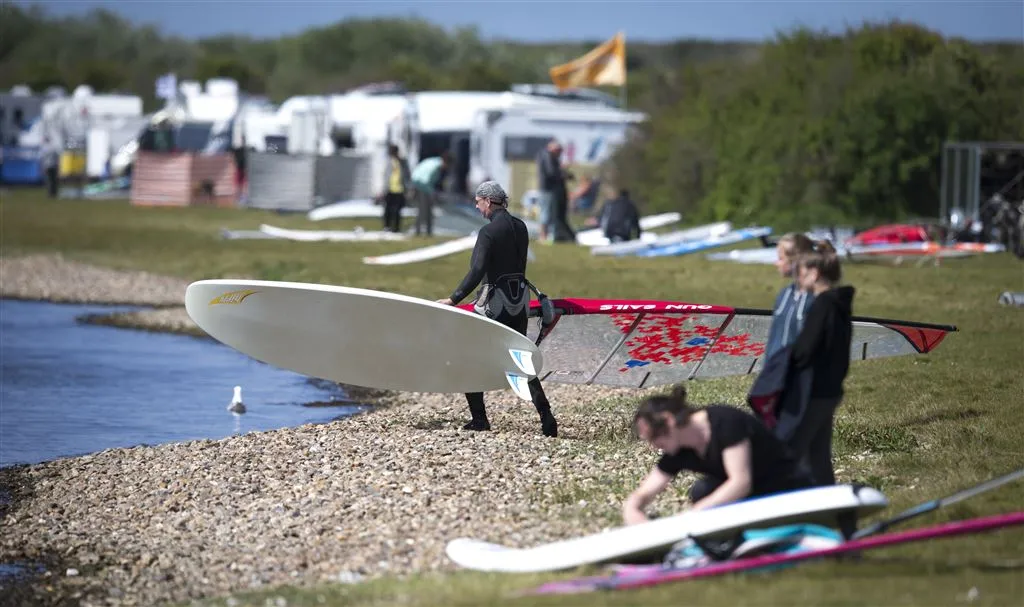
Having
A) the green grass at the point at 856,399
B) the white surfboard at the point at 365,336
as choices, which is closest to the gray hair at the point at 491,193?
the white surfboard at the point at 365,336

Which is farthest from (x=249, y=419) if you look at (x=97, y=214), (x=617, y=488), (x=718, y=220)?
(x=97, y=214)

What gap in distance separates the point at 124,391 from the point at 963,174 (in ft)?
70.4

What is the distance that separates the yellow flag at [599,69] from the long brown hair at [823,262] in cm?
3968

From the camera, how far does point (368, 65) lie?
134 metres

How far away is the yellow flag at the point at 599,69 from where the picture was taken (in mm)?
47688

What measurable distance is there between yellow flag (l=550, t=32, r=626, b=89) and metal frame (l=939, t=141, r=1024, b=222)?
15.7m

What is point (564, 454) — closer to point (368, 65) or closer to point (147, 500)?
point (147, 500)

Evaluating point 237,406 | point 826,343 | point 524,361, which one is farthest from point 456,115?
point 826,343

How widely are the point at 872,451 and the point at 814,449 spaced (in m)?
3.27

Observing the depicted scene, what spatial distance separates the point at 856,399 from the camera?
13.6m

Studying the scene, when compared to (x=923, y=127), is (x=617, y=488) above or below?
below

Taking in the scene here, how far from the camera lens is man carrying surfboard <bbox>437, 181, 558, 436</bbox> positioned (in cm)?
1172

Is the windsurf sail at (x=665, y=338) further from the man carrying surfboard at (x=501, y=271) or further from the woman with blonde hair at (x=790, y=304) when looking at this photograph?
the woman with blonde hair at (x=790, y=304)

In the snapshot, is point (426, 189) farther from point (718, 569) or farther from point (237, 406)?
point (718, 569)
